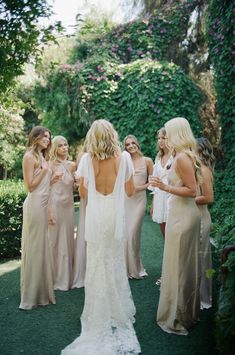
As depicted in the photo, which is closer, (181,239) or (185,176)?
(185,176)

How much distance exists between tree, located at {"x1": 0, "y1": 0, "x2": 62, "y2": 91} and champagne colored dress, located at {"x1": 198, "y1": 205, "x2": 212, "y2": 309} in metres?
2.75

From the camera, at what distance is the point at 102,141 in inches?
164

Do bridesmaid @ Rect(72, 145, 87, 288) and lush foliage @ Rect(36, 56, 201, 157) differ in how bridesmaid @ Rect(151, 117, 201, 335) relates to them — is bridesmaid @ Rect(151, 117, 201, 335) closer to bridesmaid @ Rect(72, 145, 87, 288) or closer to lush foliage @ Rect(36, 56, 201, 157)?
bridesmaid @ Rect(72, 145, 87, 288)

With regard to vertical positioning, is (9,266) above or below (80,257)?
below

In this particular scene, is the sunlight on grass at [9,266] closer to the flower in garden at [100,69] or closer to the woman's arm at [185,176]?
the woman's arm at [185,176]

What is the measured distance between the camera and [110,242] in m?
Answer: 4.45

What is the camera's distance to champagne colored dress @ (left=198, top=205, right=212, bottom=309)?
194 inches

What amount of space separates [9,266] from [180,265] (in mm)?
4496

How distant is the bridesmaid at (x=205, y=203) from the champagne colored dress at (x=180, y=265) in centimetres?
56

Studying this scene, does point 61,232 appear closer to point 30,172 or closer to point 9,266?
point 30,172

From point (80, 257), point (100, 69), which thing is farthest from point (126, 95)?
point (80, 257)

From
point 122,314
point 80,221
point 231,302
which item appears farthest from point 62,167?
point 231,302

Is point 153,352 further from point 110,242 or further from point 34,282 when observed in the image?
point 34,282

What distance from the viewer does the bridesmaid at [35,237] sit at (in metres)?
5.20
